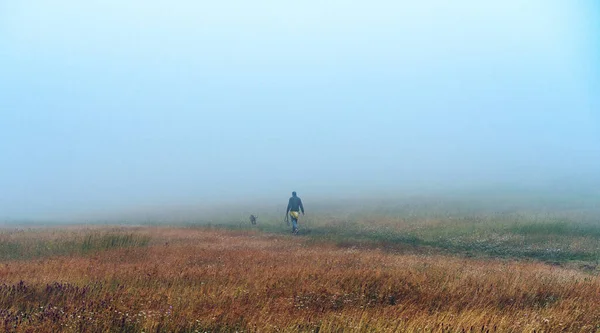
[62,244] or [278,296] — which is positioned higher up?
[62,244]

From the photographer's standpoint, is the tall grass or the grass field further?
the tall grass

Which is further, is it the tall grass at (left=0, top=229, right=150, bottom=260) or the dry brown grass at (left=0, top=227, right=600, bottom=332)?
the tall grass at (left=0, top=229, right=150, bottom=260)

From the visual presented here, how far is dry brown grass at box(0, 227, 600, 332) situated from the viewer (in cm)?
654

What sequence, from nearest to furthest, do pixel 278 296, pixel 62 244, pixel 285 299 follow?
pixel 285 299 < pixel 278 296 < pixel 62 244

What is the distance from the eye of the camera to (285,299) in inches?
318

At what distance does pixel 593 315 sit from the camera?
7637 millimetres

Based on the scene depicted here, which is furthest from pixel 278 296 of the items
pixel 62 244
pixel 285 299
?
pixel 62 244

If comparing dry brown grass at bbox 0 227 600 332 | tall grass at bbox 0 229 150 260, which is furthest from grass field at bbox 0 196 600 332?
tall grass at bbox 0 229 150 260

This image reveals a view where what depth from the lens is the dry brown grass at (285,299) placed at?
21.4 feet

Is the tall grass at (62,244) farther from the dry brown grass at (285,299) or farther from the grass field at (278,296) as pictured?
the dry brown grass at (285,299)

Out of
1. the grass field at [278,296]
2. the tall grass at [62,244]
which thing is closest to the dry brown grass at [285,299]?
the grass field at [278,296]

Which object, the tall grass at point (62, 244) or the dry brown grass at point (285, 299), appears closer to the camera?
the dry brown grass at point (285, 299)

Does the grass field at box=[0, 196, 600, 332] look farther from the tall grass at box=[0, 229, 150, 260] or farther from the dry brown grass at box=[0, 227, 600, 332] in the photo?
the tall grass at box=[0, 229, 150, 260]

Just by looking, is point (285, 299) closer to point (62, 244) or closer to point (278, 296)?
point (278, 296)
